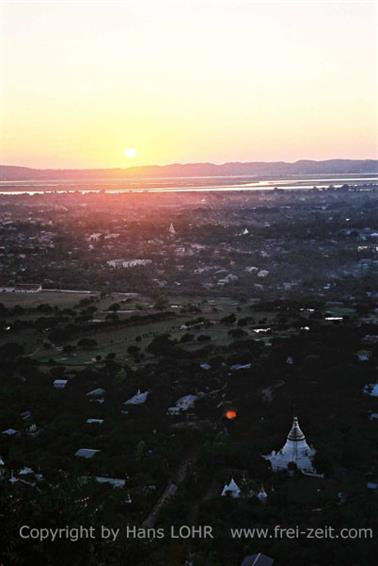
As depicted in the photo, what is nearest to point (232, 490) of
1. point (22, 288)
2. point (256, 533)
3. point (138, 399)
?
point (256, 533)

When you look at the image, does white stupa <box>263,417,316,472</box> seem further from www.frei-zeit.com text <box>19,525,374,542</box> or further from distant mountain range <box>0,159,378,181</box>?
distant mountain range <box>0,159,378,181</box>

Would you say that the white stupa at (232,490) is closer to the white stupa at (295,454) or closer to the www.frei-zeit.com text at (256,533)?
the www.frei-zeit.com text at (256,533)

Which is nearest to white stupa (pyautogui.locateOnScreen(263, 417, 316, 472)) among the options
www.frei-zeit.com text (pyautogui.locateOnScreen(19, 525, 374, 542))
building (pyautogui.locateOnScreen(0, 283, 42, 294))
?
www.frei-zeit.com text (pyautogui.locateOnScreen(19, 525, 374, 542))

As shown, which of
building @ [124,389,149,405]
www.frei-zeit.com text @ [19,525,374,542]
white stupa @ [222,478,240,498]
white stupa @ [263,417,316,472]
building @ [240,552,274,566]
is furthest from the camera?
building @ [124,389,149,405]

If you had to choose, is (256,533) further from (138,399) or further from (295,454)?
(138,399)

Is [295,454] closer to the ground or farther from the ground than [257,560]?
farther from the ground

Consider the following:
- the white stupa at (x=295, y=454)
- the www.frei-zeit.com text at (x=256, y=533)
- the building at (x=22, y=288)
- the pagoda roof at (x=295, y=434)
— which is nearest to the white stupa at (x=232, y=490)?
the www.frei-zeit.com text at (x=256, y=533)
